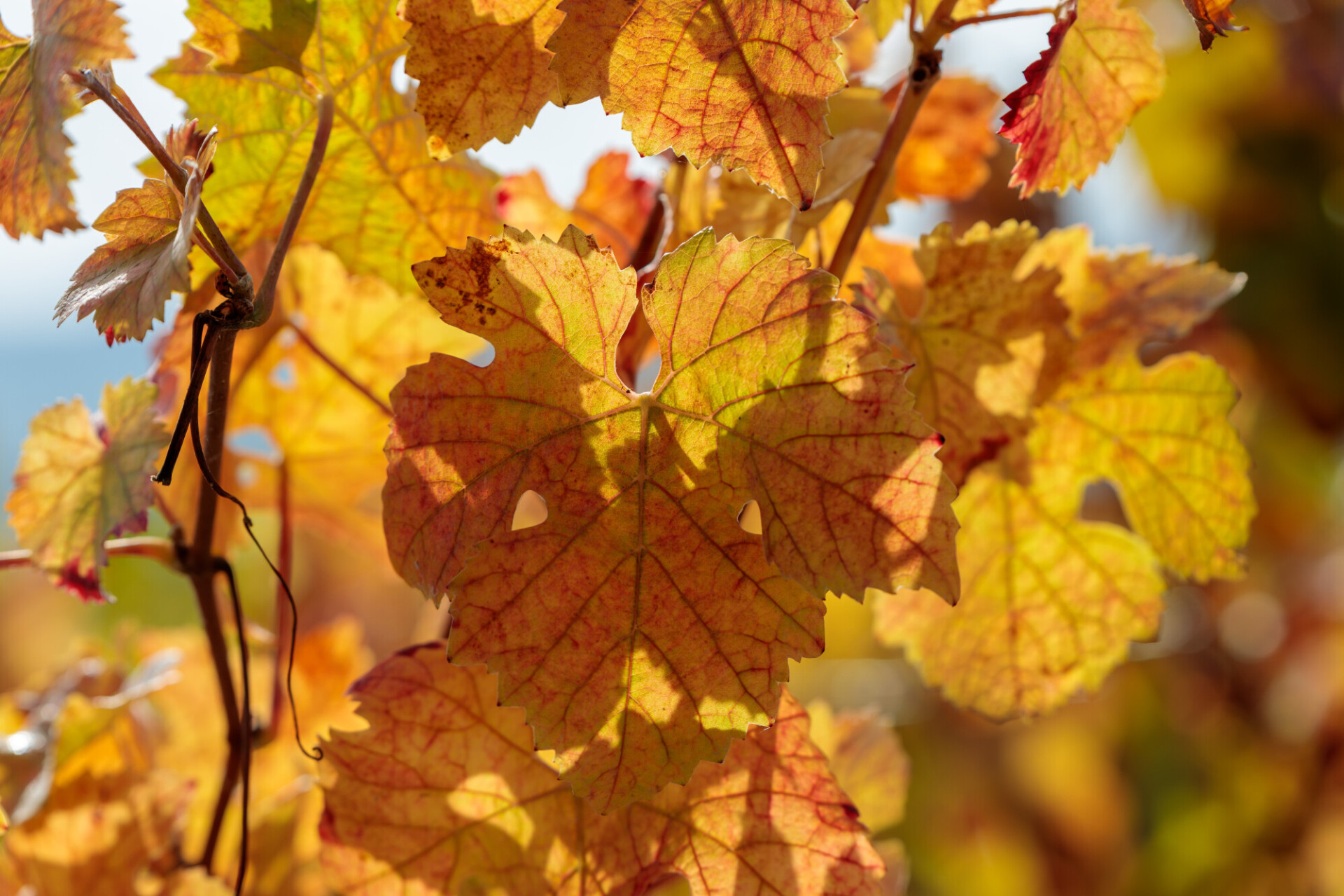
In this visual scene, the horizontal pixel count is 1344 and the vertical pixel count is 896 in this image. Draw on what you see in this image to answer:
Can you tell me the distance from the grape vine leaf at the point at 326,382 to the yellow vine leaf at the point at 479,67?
0.22 metres

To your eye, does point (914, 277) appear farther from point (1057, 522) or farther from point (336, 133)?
point (336, 133)

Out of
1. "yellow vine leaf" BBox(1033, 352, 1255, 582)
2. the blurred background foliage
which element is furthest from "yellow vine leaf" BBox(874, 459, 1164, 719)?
the blurred background foliage

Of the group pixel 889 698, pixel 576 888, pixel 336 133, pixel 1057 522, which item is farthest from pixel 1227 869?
pixel 336 133

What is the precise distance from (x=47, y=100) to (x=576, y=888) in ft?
1.29

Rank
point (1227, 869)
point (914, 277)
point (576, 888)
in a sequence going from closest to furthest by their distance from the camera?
1. point (576, 888)
2. point (914, 277)
3. point (1227, 869)

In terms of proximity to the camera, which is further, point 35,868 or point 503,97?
point 35,868

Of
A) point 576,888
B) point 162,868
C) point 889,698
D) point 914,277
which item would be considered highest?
point 889,698

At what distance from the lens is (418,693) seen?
1.53ft

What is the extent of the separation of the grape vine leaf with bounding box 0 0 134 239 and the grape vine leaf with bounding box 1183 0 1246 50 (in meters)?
0.38

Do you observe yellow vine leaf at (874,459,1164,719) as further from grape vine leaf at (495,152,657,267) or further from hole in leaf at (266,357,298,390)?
hole in leaf at (266,357,298,390)

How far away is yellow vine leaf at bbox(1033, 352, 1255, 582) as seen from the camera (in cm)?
55

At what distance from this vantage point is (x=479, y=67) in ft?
1.29

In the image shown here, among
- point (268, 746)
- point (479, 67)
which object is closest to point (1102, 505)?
point (268, 746)

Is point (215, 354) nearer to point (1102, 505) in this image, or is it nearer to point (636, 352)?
point (636, 352)
